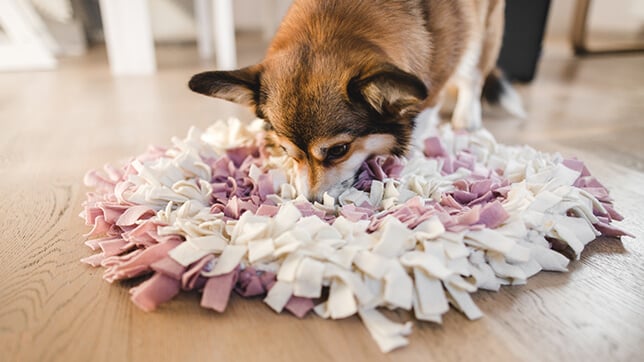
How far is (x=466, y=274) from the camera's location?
3.53 ft

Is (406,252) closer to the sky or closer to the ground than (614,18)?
closer to the ground

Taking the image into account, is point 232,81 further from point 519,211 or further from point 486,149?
point 486,149

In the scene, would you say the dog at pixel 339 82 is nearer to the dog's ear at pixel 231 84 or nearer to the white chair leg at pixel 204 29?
the dog's ear at pixel 231 84

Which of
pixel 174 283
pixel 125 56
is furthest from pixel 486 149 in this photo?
pixel 125 56

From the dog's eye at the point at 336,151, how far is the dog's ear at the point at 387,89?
13cm

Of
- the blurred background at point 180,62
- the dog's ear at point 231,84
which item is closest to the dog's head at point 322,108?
the dog's ear at point 231,84

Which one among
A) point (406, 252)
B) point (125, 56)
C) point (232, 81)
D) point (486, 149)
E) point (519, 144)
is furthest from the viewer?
point (125, 56)

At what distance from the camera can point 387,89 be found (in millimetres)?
1176

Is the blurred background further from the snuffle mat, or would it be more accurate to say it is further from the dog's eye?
the dog's eye

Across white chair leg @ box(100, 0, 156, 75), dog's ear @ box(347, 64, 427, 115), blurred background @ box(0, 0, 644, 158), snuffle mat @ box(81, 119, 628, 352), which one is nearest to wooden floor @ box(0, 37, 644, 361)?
snuffle mat @ box(81, 119, 628, 352)

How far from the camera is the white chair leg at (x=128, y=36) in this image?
→ 356cm

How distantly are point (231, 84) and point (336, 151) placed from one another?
1.11 feet

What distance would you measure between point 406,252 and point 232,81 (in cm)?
66

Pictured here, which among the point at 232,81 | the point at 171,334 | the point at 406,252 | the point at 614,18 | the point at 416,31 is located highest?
the point at 614,18
